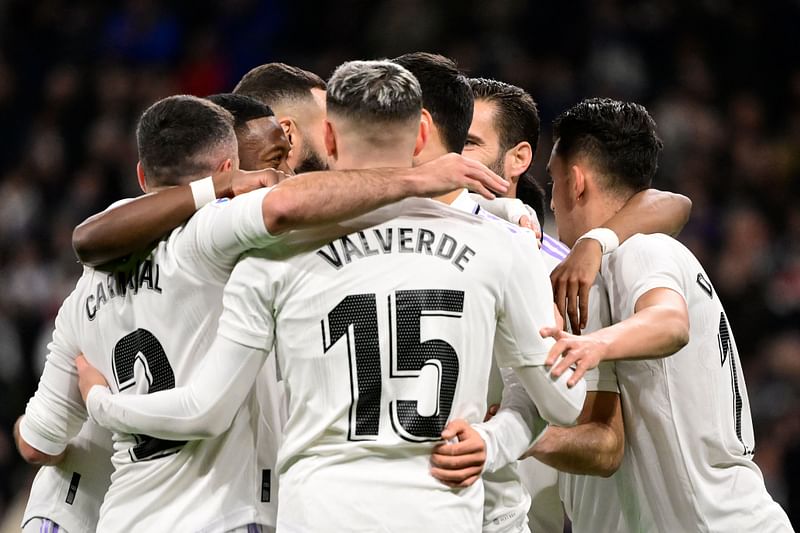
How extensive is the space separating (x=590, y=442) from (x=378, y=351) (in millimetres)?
932

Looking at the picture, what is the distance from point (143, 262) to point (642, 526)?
182 cm

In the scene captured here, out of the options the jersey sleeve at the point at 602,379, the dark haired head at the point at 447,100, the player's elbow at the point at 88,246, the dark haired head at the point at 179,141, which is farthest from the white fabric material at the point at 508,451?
the player's elbow at the point at 88,246

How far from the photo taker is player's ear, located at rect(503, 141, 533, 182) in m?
4.70

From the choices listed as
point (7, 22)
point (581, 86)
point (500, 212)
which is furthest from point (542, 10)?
point (500, 212)

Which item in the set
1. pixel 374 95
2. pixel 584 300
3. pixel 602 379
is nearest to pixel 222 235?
pixel 374 95

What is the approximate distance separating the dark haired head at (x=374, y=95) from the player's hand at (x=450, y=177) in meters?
0.15

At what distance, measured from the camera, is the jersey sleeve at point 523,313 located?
314 cm

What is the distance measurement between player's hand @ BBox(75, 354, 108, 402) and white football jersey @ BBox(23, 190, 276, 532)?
44 millimetres

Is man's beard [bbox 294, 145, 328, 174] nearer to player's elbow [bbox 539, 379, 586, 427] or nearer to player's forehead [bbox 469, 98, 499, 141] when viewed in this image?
player's forehead [bbox 469, 98, 499, 141]

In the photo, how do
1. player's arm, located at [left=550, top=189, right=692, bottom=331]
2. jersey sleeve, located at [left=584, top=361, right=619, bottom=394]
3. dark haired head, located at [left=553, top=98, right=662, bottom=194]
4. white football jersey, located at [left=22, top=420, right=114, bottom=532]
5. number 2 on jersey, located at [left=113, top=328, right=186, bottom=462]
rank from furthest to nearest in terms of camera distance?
dark haired head, located at [left=553, top=98, right=662, bottom=194] → white football jersey, located at [left=22, top=420, right=114, bottom=532] → jersey sleeve, located at [left=584, top=361, right=619, bottom=394] → player's arm, located at [left=550, top=189, right=692, bottom=331] → number 2 on jersey, located at [left=113, top=328, right=186, bottom=462]

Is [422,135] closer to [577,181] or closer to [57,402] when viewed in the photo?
[577,181]

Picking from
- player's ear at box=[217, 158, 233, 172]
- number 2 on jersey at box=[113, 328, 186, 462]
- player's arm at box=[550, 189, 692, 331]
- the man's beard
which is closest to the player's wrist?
player's arm at box=[550, 189, 692, 331]

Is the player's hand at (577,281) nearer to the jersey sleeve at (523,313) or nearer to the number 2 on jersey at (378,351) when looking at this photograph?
the jersey sleeve at (523,313)

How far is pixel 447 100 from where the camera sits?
3.55m
